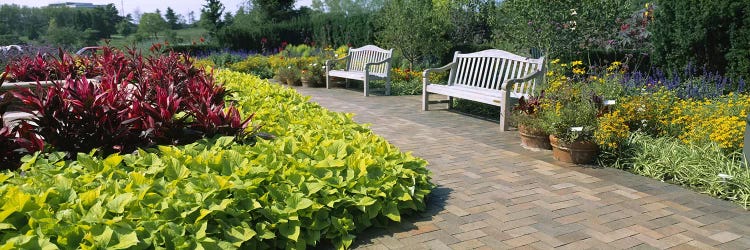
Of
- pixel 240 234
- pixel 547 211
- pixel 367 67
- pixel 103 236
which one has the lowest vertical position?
pixel 547 211

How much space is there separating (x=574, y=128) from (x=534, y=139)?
670mm

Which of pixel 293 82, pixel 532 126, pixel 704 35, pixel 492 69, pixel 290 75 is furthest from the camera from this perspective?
pixel 293 82

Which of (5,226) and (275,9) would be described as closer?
(5,226)

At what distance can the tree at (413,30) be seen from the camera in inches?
452

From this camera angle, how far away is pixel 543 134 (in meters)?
5.16

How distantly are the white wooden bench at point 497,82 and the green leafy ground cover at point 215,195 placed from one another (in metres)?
2.83

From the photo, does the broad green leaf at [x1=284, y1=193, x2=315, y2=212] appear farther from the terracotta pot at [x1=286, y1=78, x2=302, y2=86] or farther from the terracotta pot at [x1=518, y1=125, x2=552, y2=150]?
the terracotta pot at [x1=286, y1=78, x2=302, y2=86]

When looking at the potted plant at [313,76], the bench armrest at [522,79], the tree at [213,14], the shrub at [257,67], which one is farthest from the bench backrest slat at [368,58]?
the tree at [213,14]

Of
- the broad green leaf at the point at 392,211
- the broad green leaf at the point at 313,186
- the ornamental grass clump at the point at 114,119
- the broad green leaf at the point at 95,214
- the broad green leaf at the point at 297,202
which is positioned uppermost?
the ornamental grass clump at the point at 114,119

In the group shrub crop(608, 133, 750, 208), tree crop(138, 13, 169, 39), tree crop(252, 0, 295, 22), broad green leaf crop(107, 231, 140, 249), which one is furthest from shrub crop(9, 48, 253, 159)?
tree crop(138, 13, 169, 39)

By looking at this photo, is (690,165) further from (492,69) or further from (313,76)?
(313,76)

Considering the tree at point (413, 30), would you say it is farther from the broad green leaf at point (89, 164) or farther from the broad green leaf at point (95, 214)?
the broad green leaf at point (95, 214)

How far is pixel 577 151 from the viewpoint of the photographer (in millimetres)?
4695

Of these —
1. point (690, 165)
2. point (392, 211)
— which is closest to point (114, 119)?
point (392, 211)
